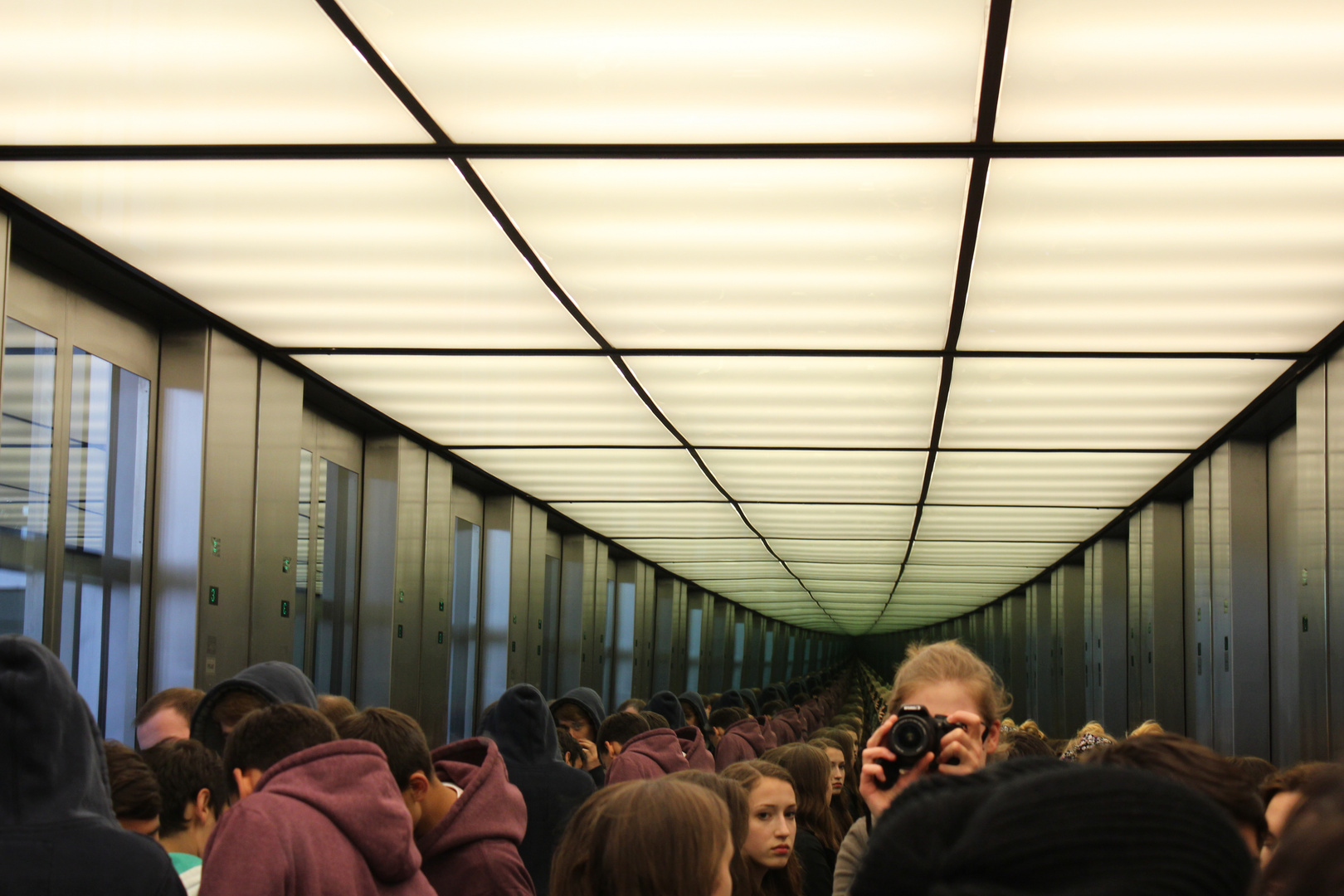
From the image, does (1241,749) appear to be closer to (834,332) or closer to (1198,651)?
(1198,651)

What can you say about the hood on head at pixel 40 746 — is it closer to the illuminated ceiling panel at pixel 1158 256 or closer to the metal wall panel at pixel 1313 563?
the illuminated ceiling panel at pixel 1158 256

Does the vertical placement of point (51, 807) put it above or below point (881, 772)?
below

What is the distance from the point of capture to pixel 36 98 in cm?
464

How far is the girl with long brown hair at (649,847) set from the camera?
2.39 metres

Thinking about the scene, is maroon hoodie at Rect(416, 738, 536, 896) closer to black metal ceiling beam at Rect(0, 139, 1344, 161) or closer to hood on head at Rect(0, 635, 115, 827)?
hood on head at Rect(0, 635, 115, 827)

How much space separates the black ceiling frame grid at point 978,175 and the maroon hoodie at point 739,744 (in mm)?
2815

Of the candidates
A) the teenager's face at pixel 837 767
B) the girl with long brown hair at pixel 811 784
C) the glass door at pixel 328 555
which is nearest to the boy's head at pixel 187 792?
the girl with long brown hair at pixel 811 784

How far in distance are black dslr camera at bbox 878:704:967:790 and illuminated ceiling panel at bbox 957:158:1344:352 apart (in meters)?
3.08

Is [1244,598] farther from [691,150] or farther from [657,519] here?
[657,519]

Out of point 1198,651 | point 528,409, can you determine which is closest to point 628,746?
point 528,409

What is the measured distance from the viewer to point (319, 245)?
6.20 metres

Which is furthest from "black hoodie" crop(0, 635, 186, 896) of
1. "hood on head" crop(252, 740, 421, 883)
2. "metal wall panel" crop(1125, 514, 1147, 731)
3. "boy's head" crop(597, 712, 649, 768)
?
"metal wall panel" crop(1125, 514, 1147, 731)

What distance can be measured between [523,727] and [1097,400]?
5525mm

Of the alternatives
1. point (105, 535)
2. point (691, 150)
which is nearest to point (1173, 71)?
point (691, 150)
